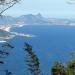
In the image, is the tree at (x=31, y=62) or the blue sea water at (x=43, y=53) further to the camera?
the blue sea water at (x=43, y=53)

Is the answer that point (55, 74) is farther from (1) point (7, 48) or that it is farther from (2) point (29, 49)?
(1) point (7, 48)

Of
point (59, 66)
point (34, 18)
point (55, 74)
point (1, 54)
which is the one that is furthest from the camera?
point (34, 18)

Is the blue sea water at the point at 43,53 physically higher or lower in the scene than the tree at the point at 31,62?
lower

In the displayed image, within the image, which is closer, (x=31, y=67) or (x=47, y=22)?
(x=31, y=67)

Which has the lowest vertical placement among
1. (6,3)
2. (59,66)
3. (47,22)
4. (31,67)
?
(47,22)

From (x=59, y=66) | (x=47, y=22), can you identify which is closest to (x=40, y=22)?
(x=47, y=22)

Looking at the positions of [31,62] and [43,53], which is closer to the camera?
[31,62]

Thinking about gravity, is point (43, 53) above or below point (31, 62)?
below

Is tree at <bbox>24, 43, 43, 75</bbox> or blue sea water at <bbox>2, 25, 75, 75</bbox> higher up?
tree at <bbox>24, 43, 43, 75</bbox>

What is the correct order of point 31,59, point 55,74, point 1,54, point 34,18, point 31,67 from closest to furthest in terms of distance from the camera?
point 1,54 < point 31,67 < point 31,59 < point 55,74 < point 34,18

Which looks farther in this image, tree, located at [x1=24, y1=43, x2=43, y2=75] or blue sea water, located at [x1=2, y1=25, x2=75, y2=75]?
→ blue sea water, located at [x1=2, y1=25, x2=75, y2=75]

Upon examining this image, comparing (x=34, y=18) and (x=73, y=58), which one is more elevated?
(x=73, y=58)
